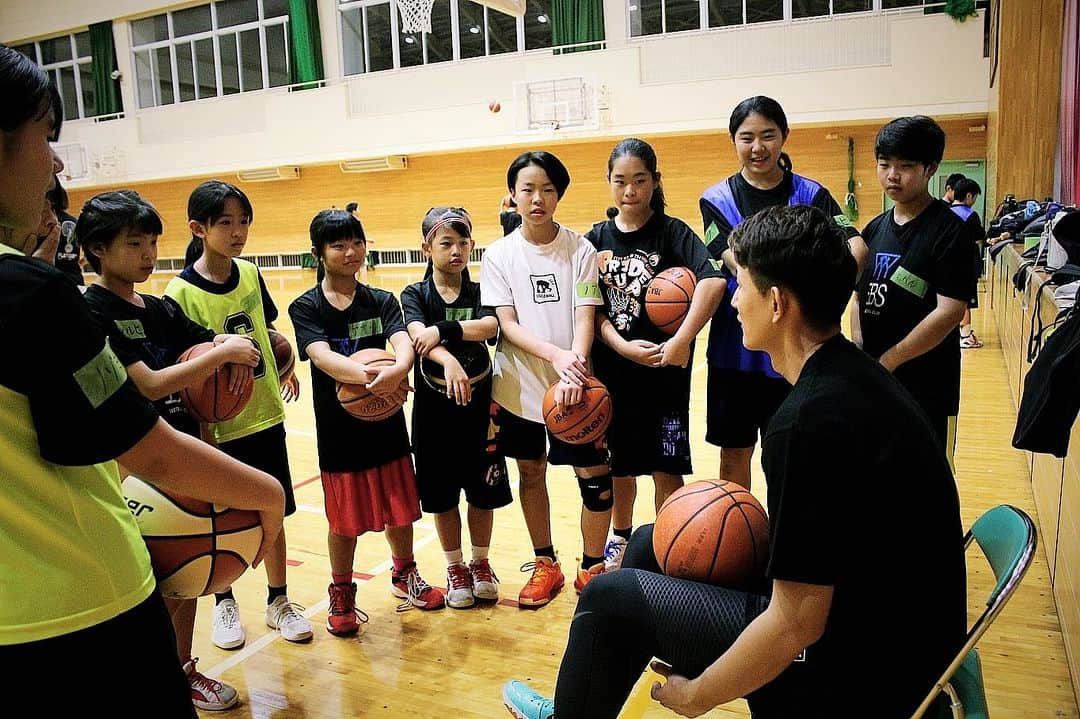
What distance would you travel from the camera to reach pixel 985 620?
1475 millimetres

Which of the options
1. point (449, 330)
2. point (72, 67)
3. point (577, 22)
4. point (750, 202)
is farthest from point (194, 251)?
point (72, 67)

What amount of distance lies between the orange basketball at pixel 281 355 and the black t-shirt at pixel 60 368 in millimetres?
2258

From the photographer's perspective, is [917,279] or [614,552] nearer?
[917,279]

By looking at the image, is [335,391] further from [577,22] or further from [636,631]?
[577,22]

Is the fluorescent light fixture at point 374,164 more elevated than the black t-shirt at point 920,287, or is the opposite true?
the fluorescent light fixture at point 374,164

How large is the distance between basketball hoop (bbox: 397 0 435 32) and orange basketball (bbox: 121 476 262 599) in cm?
1245

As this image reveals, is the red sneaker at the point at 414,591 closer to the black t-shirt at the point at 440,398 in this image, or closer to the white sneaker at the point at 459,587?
the white sneaker at the point at 459,587

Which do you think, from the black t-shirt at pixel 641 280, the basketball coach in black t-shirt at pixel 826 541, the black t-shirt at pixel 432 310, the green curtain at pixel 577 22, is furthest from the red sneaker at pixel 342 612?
the green curtain at pixel 577 22

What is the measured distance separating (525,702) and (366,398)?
1.29 meters

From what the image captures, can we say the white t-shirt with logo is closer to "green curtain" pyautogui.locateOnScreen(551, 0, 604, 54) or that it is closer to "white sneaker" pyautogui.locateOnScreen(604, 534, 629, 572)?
"white sneaker" pyautogui.locateOnScreen(604, 534, 629, 572)

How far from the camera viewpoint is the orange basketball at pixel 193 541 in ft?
5.84

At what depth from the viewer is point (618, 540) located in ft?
12.2

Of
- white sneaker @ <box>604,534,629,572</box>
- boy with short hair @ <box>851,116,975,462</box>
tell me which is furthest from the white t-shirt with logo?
boy with short hair @ <box>851,116,975,462</box>

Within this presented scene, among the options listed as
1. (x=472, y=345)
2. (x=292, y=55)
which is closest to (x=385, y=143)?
(x=292, y=55)
